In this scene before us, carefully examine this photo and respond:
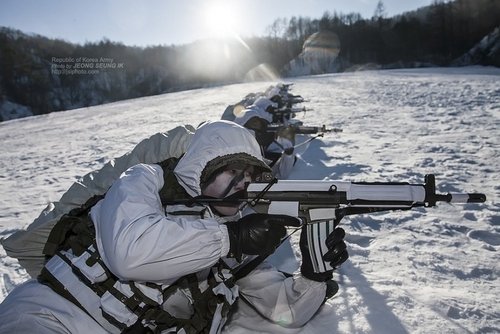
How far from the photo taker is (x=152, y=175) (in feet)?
6.20

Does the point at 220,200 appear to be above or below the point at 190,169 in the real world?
below

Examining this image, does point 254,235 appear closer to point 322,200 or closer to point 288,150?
point 322,200

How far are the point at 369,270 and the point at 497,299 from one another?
2.48 feet

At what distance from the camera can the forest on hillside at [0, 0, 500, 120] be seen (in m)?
42.2

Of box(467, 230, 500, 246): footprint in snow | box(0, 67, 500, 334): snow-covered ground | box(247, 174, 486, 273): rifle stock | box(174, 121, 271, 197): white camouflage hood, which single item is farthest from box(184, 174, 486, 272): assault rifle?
box(467, 230, 500, 246): footprint in snow

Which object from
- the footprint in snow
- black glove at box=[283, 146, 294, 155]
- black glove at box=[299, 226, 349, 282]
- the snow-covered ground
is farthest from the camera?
Answer: black glove at box=[283, 146, 294, 155]

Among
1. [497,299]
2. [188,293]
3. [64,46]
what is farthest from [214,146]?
[64,46]

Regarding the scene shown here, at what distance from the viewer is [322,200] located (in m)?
2.07

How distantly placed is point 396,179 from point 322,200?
3.18 metres

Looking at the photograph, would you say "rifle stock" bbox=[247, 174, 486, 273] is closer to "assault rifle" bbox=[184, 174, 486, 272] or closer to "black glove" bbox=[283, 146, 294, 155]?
"assault rifle" bbox=[184, 174, 486, 272]

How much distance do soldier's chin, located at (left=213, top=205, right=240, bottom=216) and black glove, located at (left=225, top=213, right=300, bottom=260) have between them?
0.23 meters

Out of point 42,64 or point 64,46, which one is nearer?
point 42,64

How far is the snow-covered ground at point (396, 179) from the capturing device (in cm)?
218

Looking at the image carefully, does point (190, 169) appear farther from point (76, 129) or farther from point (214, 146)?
point (76, 129)
